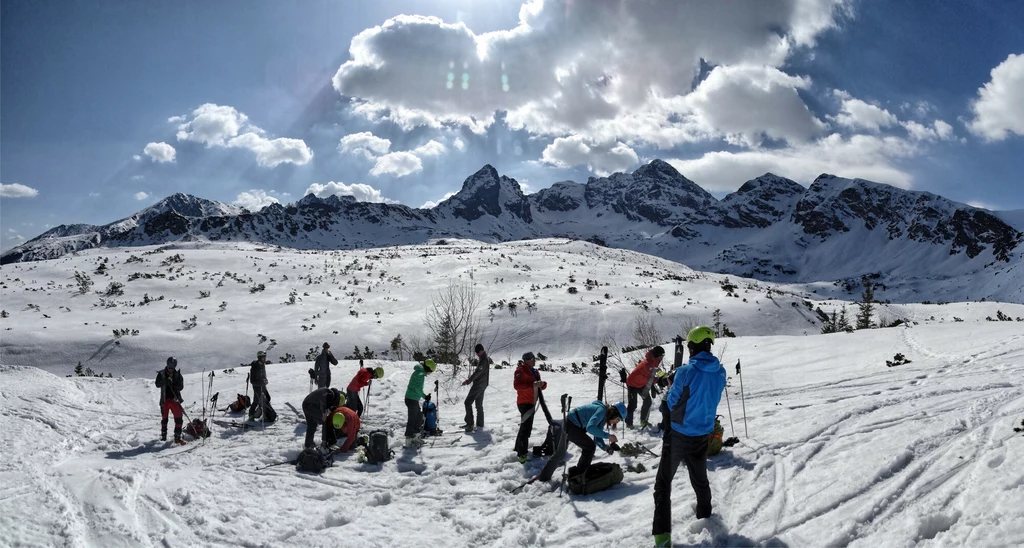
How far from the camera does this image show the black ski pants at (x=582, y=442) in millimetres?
7535

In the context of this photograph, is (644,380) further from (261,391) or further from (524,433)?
(261,391)

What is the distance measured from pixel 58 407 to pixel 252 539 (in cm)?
1091

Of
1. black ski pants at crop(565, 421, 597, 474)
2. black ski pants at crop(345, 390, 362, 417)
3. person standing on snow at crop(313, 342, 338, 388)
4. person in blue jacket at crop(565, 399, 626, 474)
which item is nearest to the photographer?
person in blue jacket at crop(565, 399, 626, 474)

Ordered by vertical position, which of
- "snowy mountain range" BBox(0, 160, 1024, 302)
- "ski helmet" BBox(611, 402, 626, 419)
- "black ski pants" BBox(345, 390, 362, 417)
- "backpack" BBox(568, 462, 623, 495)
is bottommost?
"backpack" BBox(568, 462, 623, 495)

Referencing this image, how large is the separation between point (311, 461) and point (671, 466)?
6.73m

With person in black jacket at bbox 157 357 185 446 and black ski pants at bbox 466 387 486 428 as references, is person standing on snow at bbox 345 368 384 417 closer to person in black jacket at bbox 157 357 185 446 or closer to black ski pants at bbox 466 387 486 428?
black ski pants at bbox 466 387 486 428

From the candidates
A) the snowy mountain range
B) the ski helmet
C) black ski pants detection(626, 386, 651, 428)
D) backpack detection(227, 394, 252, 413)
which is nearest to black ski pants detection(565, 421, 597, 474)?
the ski helmet

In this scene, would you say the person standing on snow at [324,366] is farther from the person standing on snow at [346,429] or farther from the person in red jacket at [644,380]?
the person in red jacket at [644,380]

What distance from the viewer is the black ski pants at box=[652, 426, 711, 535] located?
212 inches

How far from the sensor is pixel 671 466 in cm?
542

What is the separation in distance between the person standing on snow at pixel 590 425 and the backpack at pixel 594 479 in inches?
4.5

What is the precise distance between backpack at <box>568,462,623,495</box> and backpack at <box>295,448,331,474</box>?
4.75 metres

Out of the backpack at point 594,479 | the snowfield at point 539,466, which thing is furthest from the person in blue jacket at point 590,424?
the snowfield at point 539,466

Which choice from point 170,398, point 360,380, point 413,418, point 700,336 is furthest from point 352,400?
point 700,336
